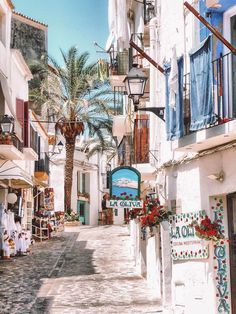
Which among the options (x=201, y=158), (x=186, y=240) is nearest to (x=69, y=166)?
(x=186, y=240)

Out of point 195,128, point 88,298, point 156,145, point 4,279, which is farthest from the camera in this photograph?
point 4,279

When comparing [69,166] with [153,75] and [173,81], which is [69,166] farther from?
[173,81]

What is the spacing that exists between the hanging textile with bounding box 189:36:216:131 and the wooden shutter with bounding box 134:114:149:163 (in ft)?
27.8

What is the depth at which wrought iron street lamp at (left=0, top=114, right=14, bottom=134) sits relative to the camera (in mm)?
20250

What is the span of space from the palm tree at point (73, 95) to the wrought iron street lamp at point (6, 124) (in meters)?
16.6

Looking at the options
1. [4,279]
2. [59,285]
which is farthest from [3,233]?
[59,285]

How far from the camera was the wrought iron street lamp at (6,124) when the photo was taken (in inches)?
797

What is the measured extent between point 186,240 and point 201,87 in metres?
3.10

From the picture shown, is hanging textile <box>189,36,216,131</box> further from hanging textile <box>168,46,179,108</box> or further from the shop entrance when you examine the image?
the shop entrance

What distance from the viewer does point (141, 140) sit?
59.9 feet

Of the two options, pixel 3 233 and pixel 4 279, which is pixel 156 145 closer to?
pixel 4 279

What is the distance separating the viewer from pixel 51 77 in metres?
38.8

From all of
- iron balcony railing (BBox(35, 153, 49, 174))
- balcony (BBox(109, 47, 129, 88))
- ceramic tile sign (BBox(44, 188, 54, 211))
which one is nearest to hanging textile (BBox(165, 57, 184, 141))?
balcony (BBox(109, 47, 129, 88))

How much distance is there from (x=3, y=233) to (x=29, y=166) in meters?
10.7
